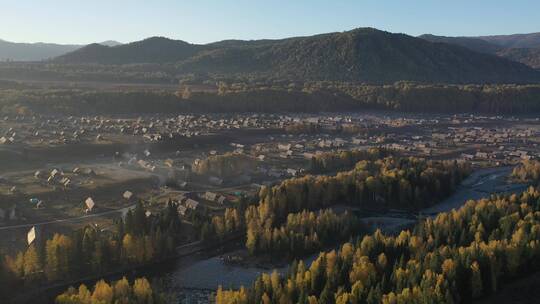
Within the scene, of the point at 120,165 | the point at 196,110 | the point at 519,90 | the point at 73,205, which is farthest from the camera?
the point at 519,90

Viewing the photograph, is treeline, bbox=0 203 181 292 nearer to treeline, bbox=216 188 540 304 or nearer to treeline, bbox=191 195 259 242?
treeline, bbox=191 195 259 242

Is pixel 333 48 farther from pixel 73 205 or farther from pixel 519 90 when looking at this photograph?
pixel 73 205

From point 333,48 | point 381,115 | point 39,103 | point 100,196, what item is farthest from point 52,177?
point 333,48

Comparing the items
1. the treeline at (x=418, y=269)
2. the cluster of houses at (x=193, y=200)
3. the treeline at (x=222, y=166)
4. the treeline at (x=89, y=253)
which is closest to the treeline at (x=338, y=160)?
the treeline at (x=222, y=166)

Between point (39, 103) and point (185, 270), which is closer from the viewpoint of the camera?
point (185, 270)

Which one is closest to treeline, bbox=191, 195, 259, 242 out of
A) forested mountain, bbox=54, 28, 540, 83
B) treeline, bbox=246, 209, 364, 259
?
treeline, bbox=246, 209, 364, 259

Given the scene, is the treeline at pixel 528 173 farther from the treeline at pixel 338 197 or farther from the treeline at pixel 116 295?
the treeline at pixel 116 295
